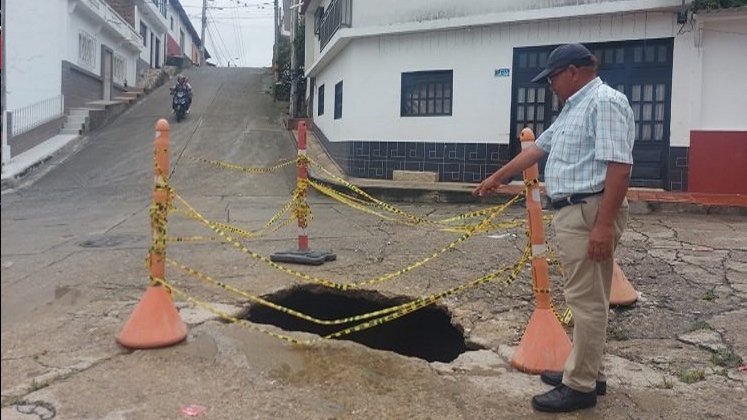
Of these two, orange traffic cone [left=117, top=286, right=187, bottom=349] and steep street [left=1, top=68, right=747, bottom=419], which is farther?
orange traffic cone [left=117, top=286, right=187, bottom=349]

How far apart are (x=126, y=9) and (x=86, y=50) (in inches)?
263

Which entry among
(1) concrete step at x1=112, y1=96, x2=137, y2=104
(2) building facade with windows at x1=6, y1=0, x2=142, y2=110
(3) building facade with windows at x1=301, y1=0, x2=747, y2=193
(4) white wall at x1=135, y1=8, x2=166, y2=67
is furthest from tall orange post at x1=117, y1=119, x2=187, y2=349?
(4) white wall at x1=135, y1=8, x2=166, y2=67

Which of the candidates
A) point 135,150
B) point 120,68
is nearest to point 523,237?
point 135,150

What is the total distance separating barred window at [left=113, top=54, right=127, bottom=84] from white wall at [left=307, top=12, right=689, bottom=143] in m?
12.8

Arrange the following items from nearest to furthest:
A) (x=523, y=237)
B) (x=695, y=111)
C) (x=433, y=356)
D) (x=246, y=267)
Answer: (x=433, y=356), (x=246, y=267), (x=523, y=237), (x=695, y=111)

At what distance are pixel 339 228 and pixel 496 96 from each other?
5117 mm

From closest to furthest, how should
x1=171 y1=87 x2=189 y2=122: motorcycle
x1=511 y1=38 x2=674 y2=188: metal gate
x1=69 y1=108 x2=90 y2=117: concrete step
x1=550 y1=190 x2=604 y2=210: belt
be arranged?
x1=550 y1=190 x2=604 y2=210: belt, x1=511 y1=38 x2=674 y2=188: metal gate, x1=69 y1=108 x2=90 y2=117: concrete step, x1=171 y1=87 x2=189 y2=122: motorcycle

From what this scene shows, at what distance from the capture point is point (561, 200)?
2979mm

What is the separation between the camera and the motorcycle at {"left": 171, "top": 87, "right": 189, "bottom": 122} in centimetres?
1864

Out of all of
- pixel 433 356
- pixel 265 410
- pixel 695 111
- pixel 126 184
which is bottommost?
pixel 433 356

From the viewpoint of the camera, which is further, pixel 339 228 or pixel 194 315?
pixel 339 228

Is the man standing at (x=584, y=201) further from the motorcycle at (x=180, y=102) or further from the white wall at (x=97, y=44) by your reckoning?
the motorcycle at (x=180, y=102)

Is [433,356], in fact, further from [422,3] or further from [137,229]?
[422,3]

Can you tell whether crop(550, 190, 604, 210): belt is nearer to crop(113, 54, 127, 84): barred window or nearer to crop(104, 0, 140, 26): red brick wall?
crop(113, 54, 127, 84): barred window
